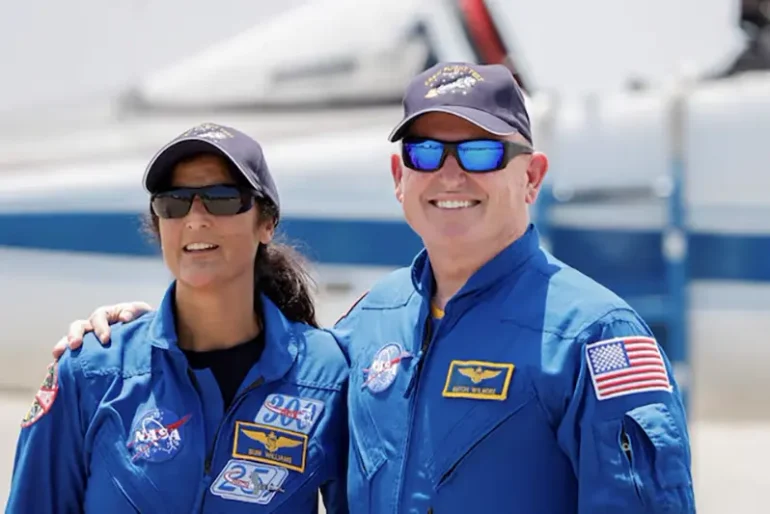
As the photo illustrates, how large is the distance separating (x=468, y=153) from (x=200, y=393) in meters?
0.71

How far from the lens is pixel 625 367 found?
173 centimetres

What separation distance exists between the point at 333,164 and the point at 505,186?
3.26 meters

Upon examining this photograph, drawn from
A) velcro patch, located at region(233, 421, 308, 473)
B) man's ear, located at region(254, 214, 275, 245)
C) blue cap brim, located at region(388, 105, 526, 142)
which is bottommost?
velcro patch, located at region(233, 421, 308, 473)

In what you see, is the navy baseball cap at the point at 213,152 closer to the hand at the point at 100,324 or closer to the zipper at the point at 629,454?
the hand at the point at 100,324

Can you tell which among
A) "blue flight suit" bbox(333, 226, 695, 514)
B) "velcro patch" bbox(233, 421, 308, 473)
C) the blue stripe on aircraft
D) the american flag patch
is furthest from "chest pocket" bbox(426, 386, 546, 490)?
the blue stripe on aircraft

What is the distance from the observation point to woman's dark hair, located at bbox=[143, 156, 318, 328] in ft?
7.71

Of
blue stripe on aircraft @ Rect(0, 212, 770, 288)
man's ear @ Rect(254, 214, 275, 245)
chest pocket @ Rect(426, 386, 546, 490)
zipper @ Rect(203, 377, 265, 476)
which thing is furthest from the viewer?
blue stripe on aircraft @ Rect(0, 212, 770, 288)

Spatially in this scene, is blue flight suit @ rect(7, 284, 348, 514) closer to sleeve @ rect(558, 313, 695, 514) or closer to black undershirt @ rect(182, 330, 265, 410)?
black undershirt @ rect(182, 330, 265, 410)

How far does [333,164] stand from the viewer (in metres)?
A: 5.15

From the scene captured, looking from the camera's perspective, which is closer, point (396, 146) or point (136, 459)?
point (136, 459)

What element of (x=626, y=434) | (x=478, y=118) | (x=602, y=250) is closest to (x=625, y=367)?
(x=626, y=434)

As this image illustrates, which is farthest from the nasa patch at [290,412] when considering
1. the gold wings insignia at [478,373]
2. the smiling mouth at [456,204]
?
the smiling mouth at [456,204]

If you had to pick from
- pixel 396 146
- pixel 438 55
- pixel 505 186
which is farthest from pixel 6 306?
pixel 505 186

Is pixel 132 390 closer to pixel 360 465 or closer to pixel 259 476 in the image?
pixel 259 476
